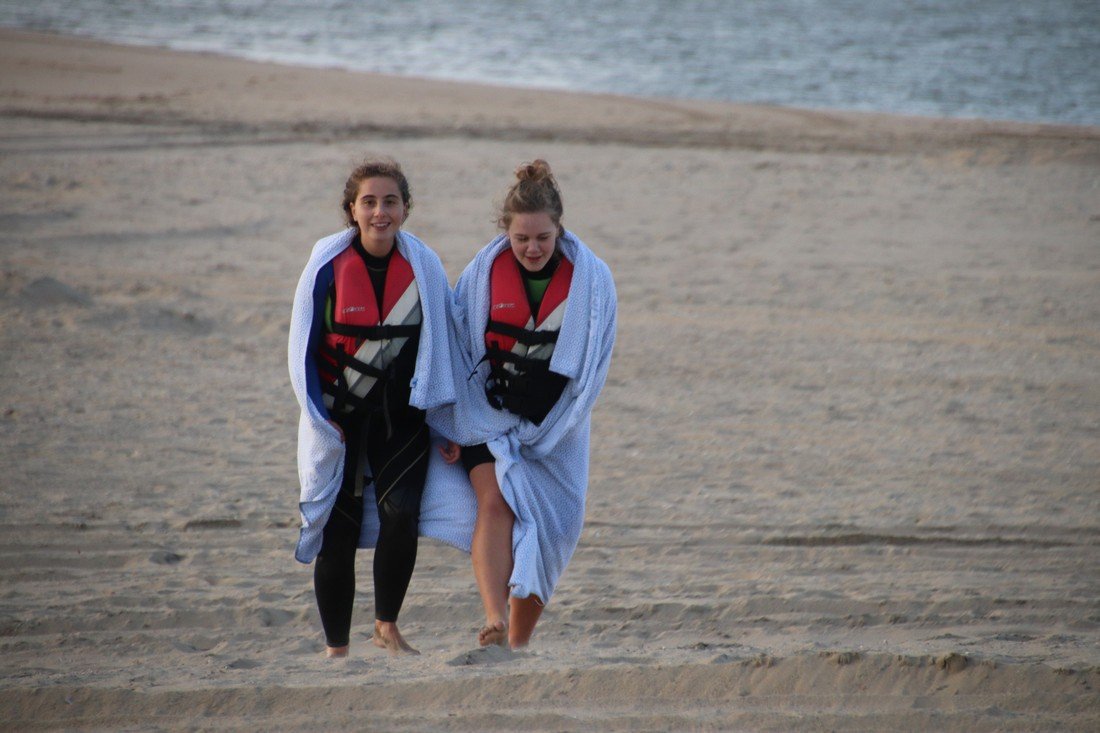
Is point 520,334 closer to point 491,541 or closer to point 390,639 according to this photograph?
point 491,541

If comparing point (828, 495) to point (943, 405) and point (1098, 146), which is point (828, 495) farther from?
point (1098, 146)

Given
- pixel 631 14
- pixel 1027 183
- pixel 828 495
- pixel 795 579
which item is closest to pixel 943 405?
pixel 828 495

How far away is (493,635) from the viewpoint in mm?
4211

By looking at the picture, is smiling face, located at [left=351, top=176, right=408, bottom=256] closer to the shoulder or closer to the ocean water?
the shoulder

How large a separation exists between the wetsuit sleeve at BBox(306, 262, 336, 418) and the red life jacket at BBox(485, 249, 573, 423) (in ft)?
1.94

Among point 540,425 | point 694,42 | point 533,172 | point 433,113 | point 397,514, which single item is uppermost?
point 694,42

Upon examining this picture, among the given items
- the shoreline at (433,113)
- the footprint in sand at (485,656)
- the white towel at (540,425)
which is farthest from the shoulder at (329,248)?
the shoreline at (433,113)

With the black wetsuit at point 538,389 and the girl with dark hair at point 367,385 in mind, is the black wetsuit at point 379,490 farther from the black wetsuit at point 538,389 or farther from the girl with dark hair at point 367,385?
the black wetsuit at point 538,389

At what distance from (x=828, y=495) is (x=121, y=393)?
14.4 ft

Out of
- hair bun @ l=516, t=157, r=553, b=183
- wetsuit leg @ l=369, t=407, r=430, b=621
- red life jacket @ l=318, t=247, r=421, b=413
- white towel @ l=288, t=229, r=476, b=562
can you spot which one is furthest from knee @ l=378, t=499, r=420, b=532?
hair bun @ l=516, t=157, r=553, b=183

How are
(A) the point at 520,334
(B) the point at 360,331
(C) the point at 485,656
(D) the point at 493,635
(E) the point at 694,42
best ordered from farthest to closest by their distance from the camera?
1. (E) the point at 694,42
2. (A) the point at 520,334
3. (B) the point at 360,331
4. (D) the point at 493,635
5. (C) the point at 485,656

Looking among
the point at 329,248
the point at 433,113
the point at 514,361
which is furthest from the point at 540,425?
the point at 433,113

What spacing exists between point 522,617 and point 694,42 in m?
28.7

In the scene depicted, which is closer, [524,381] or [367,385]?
[367,385]
